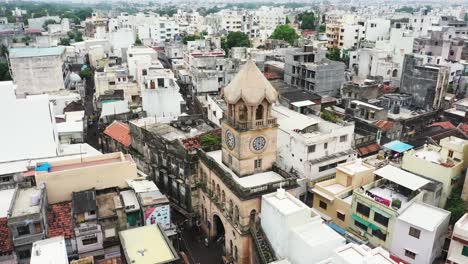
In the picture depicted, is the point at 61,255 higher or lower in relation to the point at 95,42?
lower

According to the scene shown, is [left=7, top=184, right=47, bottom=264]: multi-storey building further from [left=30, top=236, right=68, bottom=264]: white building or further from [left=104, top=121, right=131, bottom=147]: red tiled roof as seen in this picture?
[left=104, top=121, right=131, bottom=147]: red tiled roof

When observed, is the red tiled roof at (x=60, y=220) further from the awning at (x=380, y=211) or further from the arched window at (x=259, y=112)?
the awning at (x=380, y=211)

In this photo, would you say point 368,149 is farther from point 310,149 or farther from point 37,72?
point 37,72

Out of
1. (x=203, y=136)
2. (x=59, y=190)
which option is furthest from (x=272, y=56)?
(x=59, y=190)

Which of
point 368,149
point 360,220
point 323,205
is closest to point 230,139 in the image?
point 323,205

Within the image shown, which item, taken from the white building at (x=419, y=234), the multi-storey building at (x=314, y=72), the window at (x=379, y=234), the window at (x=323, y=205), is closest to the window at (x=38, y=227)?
the window at (x=323, y=205)

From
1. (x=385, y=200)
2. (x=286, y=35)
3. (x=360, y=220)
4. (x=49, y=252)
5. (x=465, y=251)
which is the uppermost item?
(x=286, y=35)

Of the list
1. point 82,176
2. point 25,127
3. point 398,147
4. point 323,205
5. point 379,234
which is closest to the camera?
point 379,234

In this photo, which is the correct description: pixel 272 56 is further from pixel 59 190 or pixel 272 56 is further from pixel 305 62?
pixel 59 190
